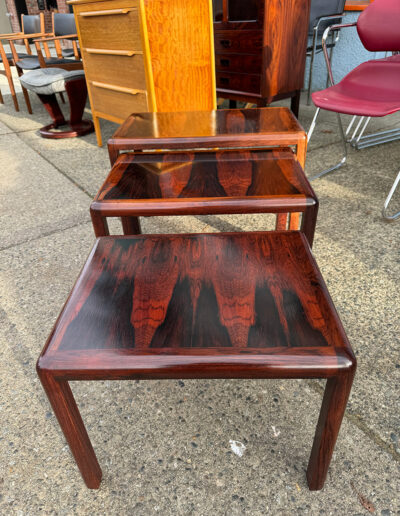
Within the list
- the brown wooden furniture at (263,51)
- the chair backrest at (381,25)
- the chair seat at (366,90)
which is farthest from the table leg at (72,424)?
the brown wooden furniture at (263,51)

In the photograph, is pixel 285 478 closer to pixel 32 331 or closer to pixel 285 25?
pixel 32 331

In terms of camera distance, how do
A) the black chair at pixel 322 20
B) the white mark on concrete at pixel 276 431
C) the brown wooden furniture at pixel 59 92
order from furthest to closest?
the black chair at pixel 322 20 → the brown wooden furniture at pixel 59 92 → the white mark on concrete at pixel 276 431

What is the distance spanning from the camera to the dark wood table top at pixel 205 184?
3.89 ft

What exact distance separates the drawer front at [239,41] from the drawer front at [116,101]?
1.10 m

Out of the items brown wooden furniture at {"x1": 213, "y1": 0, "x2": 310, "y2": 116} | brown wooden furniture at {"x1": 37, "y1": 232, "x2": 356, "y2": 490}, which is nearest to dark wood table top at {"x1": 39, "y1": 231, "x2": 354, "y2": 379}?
brown wooden furniture at {"x1": 37, "y1": 232, "x2": 356, "y2": 490}

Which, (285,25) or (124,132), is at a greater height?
(285,25)

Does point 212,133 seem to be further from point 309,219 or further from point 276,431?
point 276,431

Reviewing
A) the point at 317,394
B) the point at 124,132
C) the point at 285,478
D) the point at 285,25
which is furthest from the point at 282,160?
the point at 285,25

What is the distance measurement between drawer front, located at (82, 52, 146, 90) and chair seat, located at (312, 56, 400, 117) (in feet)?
3.89

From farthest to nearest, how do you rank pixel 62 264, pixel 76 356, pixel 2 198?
pixel 2 198
pixel 62 264
pixel 76 356

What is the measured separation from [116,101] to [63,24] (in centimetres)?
321

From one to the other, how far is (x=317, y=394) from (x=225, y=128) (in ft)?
3.67

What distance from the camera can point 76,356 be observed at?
0.72m

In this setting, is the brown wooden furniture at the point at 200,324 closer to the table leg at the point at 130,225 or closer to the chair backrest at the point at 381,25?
the table leg at the point at 130,225
